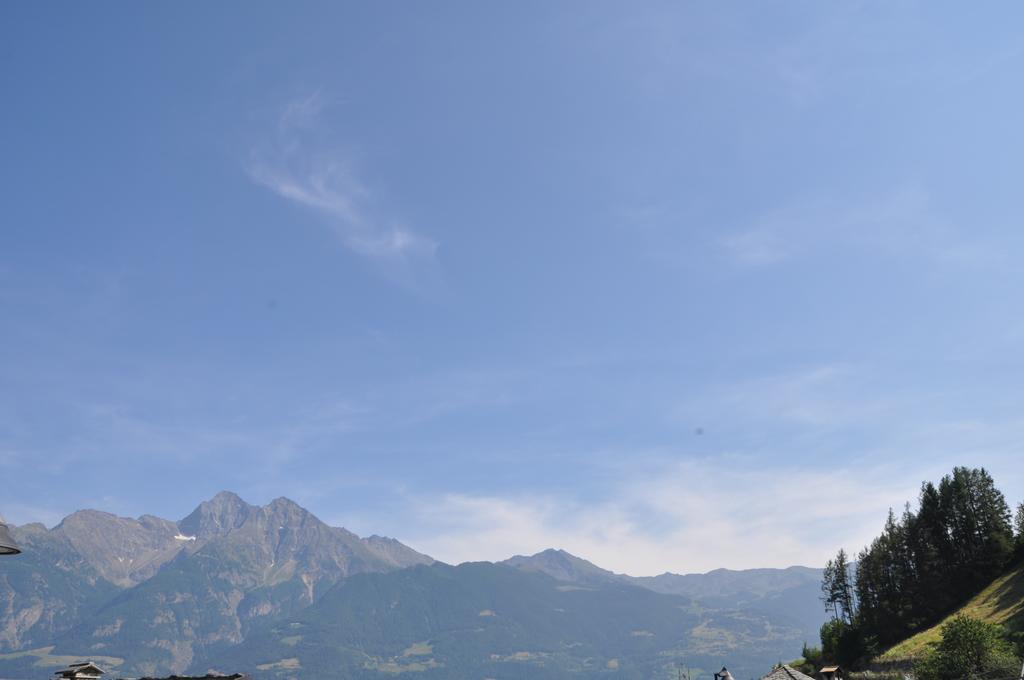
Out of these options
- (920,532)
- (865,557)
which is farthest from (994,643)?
(865,557)

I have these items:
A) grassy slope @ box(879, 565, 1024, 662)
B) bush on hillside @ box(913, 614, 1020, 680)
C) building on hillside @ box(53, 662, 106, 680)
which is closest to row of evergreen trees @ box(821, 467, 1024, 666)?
grassy slope @ box(879, 565, 1024, 662)

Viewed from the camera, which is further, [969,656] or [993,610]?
[993,610]

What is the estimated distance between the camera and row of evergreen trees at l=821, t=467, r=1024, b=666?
305ft

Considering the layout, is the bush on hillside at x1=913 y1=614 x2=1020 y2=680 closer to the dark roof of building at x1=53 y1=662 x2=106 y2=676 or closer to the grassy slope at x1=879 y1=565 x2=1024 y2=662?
the grassy slope at x1=879 y1=565 x2=1024 y2=662

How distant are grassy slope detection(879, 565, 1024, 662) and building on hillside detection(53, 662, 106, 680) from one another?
76.4 m

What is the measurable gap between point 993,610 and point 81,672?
89.5 metres

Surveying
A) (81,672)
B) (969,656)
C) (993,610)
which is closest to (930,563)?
(993,610)

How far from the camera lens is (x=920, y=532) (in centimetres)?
10469

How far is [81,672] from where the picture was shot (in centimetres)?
1959

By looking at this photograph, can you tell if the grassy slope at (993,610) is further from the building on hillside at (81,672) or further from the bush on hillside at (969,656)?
the building on hillside at (81,672)

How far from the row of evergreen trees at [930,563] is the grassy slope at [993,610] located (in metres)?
4.97

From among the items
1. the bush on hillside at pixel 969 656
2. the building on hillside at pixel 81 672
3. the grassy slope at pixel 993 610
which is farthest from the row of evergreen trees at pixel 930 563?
the building on hillside at pixel 81 672

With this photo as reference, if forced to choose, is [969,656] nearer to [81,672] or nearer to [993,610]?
[993,610]

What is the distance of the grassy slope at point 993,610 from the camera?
72000mm
